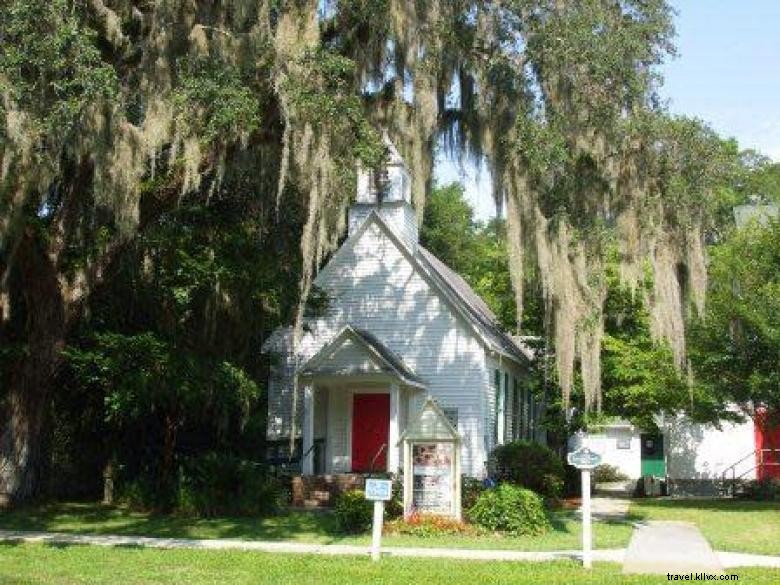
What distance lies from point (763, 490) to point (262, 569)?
1857cm

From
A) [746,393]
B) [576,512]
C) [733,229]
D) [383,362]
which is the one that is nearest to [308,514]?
[383,362]

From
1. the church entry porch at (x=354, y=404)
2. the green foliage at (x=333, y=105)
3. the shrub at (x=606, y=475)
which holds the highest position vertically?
the green foliage at (x=333, y=105)

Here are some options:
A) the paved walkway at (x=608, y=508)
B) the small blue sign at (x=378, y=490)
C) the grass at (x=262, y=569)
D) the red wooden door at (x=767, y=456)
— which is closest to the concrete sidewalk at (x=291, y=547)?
the grass at (x=262, y=569)

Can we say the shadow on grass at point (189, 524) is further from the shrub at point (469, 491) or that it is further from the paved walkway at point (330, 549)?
the shrub at point (469, 491)

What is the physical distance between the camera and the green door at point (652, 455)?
115ft

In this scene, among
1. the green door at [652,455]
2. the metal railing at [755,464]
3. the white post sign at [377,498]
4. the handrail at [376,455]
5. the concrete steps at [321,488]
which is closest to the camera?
the white post sign at [377,498]

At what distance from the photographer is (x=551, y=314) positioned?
15.2 m

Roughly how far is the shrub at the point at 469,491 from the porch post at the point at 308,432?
3782 mm

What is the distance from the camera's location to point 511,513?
568 inches

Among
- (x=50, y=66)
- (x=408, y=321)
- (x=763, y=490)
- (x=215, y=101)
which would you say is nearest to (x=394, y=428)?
(x=408, y=321)

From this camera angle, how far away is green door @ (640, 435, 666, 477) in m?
35.1

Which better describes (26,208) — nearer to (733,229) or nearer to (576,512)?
(576,512)

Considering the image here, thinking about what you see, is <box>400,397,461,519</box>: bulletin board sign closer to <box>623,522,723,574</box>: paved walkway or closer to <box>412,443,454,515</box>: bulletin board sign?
<box>412,443,454,515</box>: bulletin board sign

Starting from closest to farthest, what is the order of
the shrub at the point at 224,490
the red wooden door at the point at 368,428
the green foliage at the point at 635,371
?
the shrub at the point at 224,490, the red wooden door at the point at 368,428, the green foliage at the point at 635,371
